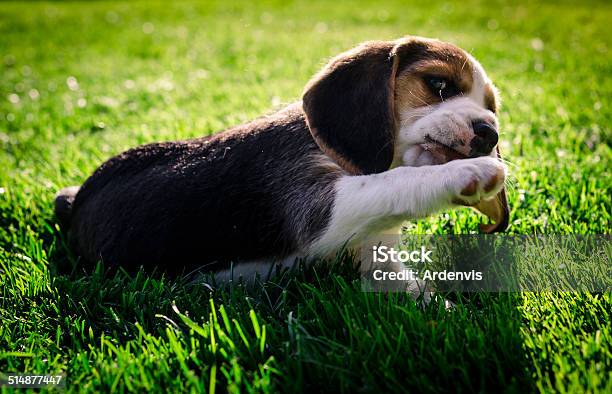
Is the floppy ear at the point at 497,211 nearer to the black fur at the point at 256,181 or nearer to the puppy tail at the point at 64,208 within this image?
the black fur at the point at 256,181

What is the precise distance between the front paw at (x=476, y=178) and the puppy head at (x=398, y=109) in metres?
0.31

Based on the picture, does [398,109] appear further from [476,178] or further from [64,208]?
[64,208]

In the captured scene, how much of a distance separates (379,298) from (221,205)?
100 cm

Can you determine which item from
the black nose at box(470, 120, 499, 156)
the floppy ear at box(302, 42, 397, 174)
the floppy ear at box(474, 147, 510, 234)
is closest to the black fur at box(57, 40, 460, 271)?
the floppy ear at box(302, 42, 397, 174)

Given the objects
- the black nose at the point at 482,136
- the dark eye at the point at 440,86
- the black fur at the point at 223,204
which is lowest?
the black fur at the point at 223,204

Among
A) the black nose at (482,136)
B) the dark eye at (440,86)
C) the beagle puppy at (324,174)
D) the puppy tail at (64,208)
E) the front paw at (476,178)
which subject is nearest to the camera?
the front paw at (476,178)

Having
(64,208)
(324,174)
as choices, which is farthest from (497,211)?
(64,208)

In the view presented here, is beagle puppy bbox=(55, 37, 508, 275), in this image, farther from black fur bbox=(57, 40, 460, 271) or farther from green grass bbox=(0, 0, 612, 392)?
green grass bbox=(0, 0, 612, 392)

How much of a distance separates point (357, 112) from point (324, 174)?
1.13ft

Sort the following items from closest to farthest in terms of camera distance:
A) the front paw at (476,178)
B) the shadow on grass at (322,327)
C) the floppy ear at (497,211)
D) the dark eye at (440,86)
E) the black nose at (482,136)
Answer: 1. the shadow on grass at (322,327)
2. the front paw at (476,178)
3. the black nose at (482,136)
4. the dark eye at (440,86)
5. the floppy ear at (497,211)

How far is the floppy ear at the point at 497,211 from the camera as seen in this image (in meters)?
3.35

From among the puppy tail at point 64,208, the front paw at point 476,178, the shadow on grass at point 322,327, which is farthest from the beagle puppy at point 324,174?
the puppy tail at point 64,208

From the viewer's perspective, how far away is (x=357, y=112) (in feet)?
9.61

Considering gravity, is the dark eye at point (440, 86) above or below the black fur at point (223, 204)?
above
